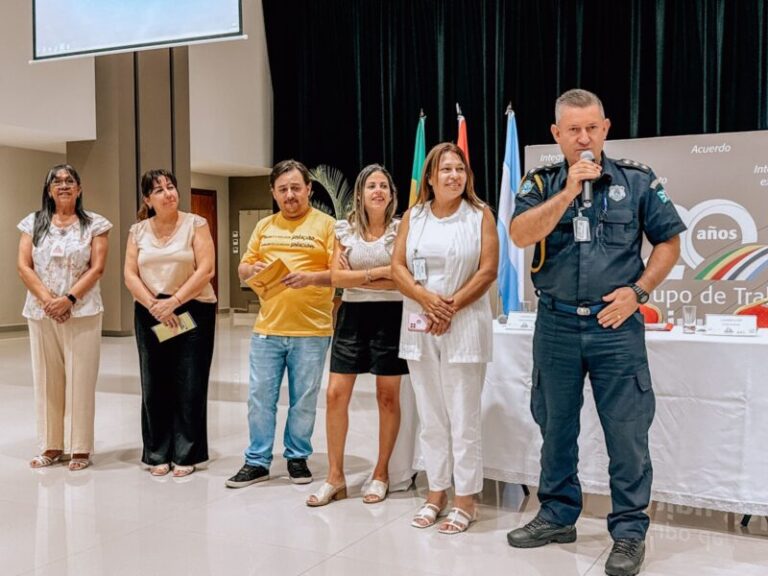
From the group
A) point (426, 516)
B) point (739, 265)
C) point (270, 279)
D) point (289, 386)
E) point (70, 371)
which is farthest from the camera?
point (739, 265)

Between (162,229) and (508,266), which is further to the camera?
(508,266)

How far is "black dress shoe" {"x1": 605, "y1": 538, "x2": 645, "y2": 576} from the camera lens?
2.55 meters

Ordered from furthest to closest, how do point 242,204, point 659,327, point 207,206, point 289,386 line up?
point 242,204, point 207,206, point 289,386, point 659,327

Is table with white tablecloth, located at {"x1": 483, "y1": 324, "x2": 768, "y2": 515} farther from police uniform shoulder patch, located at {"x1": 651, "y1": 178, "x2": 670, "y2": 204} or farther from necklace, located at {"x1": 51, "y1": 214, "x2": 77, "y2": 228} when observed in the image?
necklace, located at {"x1": 51, "y1": 214, "x2": 77, "y2": 228}

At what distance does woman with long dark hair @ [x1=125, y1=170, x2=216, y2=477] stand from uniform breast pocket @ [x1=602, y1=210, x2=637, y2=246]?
1.96m

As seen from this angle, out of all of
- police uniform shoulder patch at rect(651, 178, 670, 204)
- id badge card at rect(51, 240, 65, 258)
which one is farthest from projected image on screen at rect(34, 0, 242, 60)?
police uniform shoulder patch at rect(651, 178, 670, 204)

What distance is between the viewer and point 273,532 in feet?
9.87

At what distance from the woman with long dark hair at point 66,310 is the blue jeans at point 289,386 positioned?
0.90m

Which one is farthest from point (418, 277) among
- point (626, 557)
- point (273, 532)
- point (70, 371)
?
point (70, 371)

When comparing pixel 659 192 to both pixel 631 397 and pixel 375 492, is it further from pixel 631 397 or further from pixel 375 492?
pixel 375 492

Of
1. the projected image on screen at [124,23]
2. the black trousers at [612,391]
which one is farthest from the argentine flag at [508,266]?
the black trousers at [612,391]

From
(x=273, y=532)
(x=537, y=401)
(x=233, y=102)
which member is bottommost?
(x=273, y=532)

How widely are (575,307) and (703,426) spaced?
2.65 ft

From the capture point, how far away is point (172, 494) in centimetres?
353
